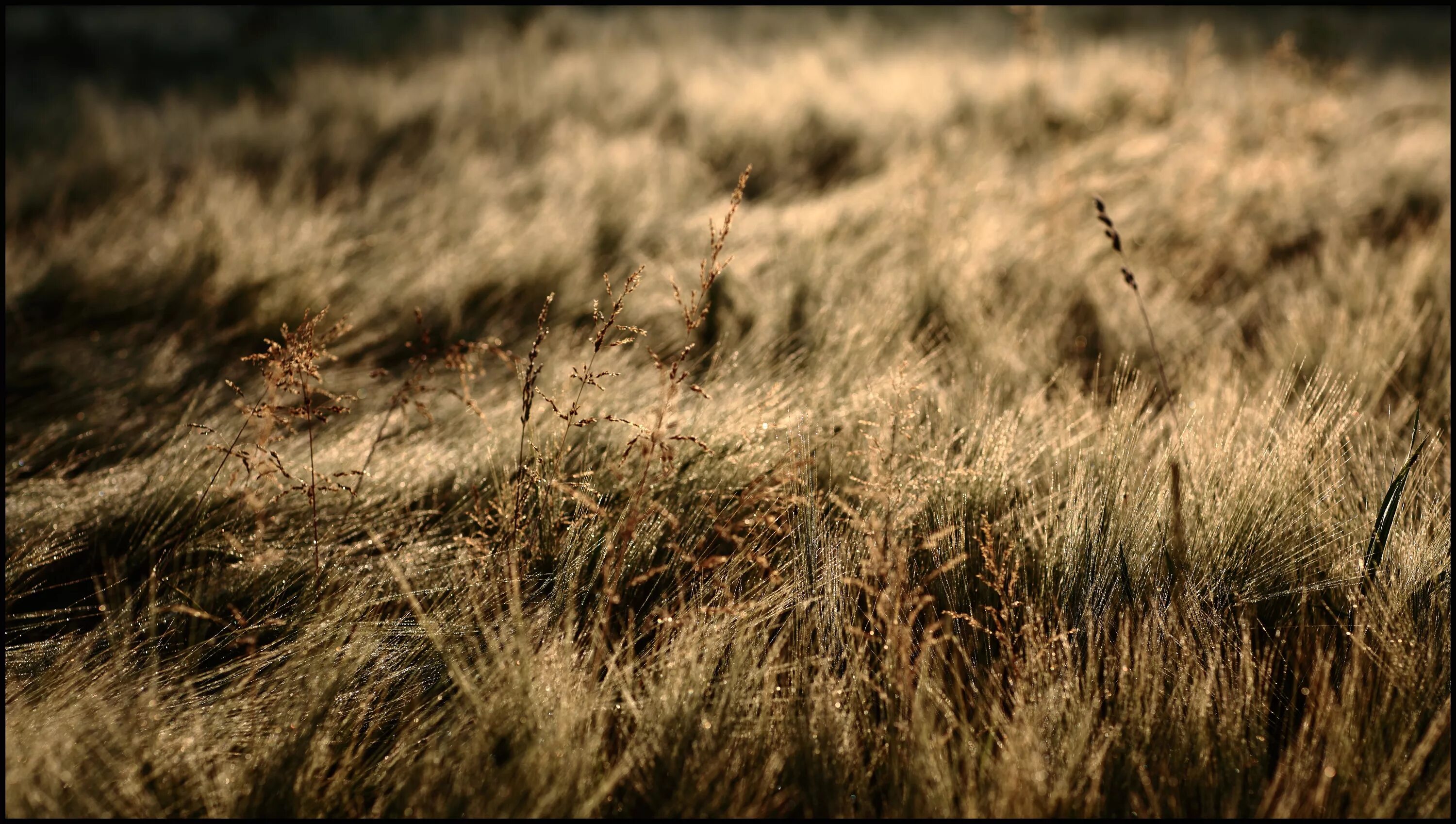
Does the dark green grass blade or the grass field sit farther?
the dark green grass blade

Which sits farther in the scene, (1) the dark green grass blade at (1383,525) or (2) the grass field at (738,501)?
(1) the dark green grass blade at (1383,525)

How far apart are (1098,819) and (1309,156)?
4216mm

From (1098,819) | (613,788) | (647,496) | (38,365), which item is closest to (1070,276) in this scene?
(647,496)

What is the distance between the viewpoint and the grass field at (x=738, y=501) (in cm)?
114

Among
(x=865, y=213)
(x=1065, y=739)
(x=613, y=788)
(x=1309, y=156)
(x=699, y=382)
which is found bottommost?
(x=613, y=788)

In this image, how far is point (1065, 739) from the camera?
1.13 m

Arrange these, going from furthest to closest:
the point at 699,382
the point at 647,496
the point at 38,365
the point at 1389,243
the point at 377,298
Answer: the point at 1389,243
the point at 377,298
the point at 38,365
the point at 699,382
the point at 647,496

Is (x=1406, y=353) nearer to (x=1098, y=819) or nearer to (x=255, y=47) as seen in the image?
(x=1098, y=819)

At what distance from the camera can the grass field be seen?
1138mm

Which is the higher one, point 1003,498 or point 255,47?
point 255,47

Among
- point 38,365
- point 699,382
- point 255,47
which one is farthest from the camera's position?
point 255,47

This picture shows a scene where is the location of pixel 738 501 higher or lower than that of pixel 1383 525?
lower

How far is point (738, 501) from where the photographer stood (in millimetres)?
1630

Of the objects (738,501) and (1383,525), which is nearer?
(1383,525)
